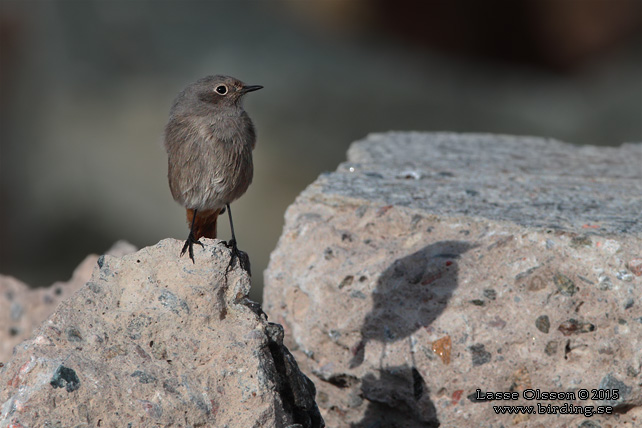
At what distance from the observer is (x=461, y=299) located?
4.16 meters

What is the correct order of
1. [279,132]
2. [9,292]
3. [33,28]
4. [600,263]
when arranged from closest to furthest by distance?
[600,263] → [9,292] → [279,132] → [33,28]

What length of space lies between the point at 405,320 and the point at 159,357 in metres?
1.37

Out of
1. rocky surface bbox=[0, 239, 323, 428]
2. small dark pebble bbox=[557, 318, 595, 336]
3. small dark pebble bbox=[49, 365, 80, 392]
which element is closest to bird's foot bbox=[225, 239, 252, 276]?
rocky surface bbox=[0, 239, 323, 428]

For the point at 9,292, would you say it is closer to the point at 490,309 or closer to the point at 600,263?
the point at 490,309

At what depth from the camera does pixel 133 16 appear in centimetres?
1420

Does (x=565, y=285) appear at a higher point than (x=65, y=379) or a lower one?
higher

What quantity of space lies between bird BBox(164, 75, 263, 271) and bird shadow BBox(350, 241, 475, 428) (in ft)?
2.67

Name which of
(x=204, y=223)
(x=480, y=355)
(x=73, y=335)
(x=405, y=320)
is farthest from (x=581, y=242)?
(x=73, y=335)

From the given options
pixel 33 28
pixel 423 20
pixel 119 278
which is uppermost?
pixel 33 28

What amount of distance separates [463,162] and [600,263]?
1.92 metres

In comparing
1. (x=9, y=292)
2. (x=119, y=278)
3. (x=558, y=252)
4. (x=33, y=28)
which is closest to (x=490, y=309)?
(x=558, y=252)

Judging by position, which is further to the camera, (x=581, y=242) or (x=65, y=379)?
(x=581, y=242)

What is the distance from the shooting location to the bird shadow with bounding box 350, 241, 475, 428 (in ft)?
13.5

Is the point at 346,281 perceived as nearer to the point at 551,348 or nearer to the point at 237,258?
the point at 237,258
